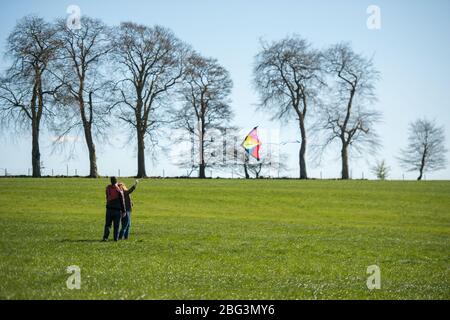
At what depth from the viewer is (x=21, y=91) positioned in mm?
51156

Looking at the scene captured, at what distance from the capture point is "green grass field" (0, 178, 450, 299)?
13508 millimetres

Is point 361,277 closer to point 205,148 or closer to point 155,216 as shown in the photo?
point 155,216

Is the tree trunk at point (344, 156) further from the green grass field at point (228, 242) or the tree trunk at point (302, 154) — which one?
the green grass field at point (228, 242)

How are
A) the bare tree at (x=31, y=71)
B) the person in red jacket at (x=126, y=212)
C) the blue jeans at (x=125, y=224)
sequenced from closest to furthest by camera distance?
the person in red jacket at (x=126, y=212)
the blue jeans at (x=125, y=224)
the bare tree at (x=31, y=71)

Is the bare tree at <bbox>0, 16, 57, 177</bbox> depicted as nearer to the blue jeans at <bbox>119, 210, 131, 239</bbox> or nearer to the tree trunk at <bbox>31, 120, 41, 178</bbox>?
the tree trunk at <bbox>31, 120, 41, 178</bbox>

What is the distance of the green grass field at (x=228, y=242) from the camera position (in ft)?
44.3

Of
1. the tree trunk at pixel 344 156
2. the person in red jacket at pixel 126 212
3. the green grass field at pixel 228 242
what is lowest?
the green grass field at pixel 228 242

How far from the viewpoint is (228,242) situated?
23.0m

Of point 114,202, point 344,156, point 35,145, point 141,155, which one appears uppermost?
point 35,145

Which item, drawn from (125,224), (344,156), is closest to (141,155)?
(344,156)

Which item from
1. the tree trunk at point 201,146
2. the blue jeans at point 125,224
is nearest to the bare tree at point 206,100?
the tree trunk at point 201,146

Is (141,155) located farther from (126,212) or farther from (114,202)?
(114,202)

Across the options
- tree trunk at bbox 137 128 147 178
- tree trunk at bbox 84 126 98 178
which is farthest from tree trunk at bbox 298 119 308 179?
tree trunk at bbox 84 126 98 178
